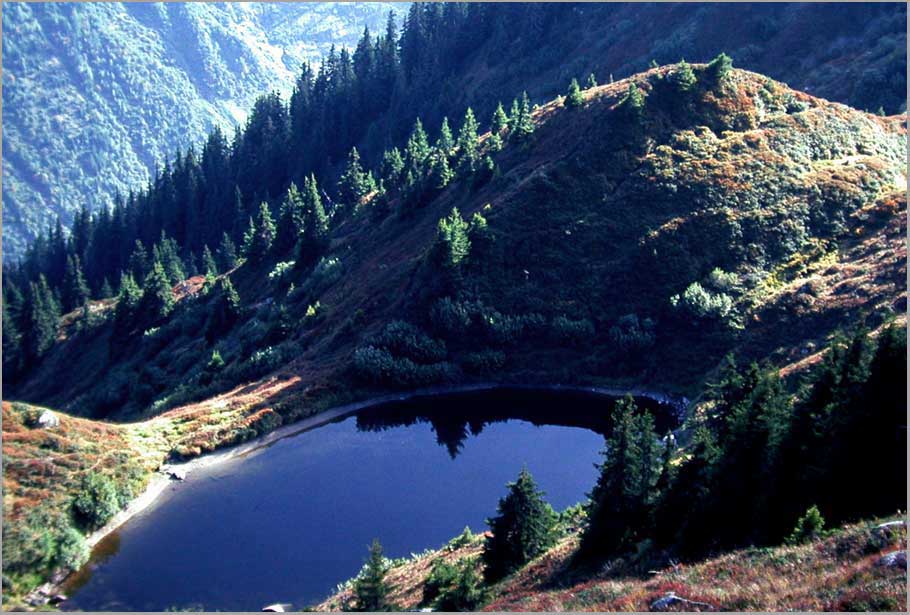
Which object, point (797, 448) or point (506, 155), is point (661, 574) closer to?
point (797, 448)

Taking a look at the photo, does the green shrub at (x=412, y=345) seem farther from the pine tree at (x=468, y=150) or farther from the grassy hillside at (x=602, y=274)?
the pine tree at (x=468, y=150)

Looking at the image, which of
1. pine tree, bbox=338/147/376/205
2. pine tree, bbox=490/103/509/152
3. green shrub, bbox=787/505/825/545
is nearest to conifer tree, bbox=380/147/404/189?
pine tree, bbox=338/147/376/205

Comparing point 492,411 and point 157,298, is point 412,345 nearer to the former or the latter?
point 492,411

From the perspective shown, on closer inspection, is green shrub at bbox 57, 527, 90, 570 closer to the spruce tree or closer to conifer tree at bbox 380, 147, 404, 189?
the spruce tree

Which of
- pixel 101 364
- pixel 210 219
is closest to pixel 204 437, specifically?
pixel 101 364

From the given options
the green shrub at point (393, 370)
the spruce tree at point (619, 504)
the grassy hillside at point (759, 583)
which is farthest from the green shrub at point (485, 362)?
the grassy hillside at point (759, 583)
